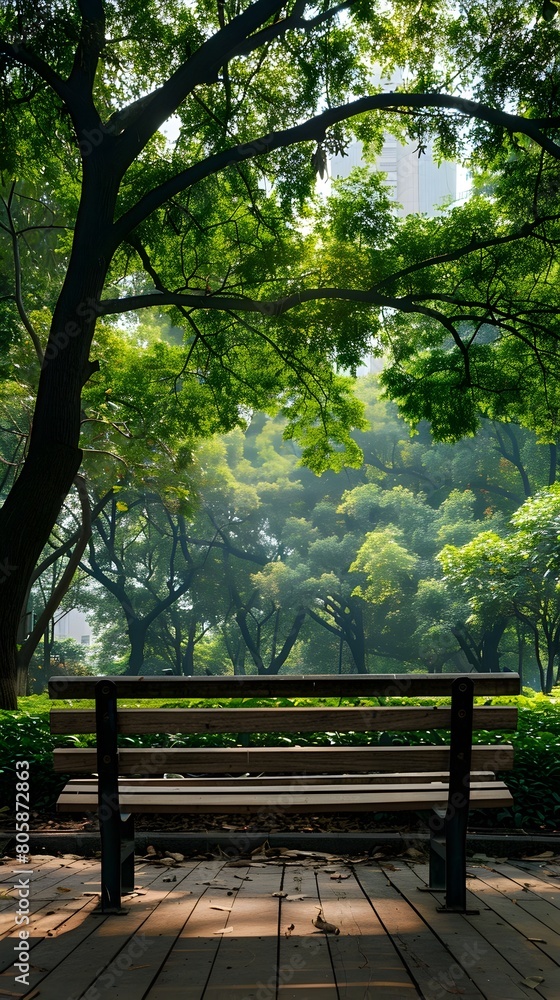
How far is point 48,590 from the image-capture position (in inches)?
1690

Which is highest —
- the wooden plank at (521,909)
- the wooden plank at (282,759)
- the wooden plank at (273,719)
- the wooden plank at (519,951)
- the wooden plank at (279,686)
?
the wooden plank at (279,686)

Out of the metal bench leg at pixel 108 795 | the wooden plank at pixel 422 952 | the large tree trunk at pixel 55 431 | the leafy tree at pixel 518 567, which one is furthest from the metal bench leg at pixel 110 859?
the leafy tree at pixel 518 567

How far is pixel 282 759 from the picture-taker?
3.22m

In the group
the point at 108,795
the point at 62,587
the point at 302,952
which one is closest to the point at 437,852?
the point at 302,952

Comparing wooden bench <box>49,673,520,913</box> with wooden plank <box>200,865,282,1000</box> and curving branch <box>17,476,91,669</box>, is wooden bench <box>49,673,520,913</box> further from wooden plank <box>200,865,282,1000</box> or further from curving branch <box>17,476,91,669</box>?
curving branch <box>17,476,91,669</box>

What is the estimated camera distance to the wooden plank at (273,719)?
3168 mm

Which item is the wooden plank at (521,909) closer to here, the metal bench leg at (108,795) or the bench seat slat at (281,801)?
the bench seat slat at (281,801)

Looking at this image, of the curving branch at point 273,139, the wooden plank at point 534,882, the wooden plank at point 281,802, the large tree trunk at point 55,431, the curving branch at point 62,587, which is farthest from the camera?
the curving branch at point 62,587

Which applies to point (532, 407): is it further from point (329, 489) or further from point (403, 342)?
point (329, 489)

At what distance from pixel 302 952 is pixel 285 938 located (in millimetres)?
177

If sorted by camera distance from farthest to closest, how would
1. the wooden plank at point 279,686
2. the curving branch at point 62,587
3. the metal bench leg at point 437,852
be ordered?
the curving branch at point 62,587
the metal bench leg at point 437,852
the wooden plank at point 279,686

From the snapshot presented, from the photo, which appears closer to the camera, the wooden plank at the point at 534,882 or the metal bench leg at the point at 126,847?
the metal bench leg at the point at 126,847

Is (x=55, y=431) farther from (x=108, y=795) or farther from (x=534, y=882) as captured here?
(x=534, y=882)

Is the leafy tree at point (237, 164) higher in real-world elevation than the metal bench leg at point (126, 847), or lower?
higher
